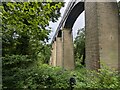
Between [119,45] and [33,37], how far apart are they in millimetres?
2411

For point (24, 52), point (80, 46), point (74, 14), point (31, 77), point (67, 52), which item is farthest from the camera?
point (80, 46)

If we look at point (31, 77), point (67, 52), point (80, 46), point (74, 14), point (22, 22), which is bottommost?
point (31, 77)

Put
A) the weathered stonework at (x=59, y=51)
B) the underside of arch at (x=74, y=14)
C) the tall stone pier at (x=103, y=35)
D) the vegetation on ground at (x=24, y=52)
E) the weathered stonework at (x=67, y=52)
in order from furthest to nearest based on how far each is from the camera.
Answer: the weathered stonework at (x=59, y=51)
the weathered stonework at (x=67, y=52)
the underside of arch at (x=74, y=14)
the tall stone pier at (x=103, y=35)
the vegetation on ground at (x=24, y=52)

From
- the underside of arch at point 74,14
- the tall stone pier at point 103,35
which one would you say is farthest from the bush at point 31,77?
the underside of arch at point 74,14

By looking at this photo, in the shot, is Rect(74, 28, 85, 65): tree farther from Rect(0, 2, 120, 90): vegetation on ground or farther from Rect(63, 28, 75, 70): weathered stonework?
Rect(0, 2, 120, 90): vegetation on ground

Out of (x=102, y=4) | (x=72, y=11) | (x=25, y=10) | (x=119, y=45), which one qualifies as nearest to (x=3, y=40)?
(x=25, y=10)

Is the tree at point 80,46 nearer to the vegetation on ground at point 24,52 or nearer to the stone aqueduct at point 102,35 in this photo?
the stone aqueduct at point 102,35

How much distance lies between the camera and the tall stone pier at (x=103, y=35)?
18.4ft

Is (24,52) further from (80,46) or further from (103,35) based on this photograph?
(80,46)

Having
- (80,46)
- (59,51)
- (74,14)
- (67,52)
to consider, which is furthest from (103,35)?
(59,51)

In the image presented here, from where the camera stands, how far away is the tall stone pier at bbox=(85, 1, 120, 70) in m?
5.61

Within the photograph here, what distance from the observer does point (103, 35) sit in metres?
5.66

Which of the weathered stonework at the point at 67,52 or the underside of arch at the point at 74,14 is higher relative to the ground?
the underside of arch at the point at 74,14

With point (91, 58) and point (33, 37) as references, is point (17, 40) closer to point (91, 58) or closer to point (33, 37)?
point (33, 37)
